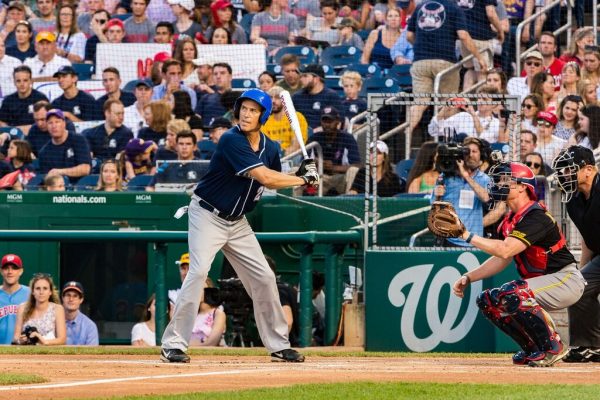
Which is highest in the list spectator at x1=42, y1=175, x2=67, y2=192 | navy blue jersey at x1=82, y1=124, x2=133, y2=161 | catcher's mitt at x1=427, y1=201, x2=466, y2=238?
navy blue jersey at x1=82, y1=124, x2=133, y2=161

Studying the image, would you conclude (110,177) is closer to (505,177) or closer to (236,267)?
(236,267)

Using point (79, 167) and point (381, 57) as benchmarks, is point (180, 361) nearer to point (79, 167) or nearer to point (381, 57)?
point (79, 167)

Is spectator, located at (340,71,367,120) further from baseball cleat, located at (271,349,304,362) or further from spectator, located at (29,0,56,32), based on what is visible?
baseball cleat, located at (271,349,304,362)

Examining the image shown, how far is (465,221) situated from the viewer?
1076 cm

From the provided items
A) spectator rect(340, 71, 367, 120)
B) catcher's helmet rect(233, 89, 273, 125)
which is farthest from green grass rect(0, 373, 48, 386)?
spectator rect(340, 71, 367, 120)

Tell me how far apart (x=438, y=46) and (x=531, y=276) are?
288 inches

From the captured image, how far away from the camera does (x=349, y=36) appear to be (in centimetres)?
1766

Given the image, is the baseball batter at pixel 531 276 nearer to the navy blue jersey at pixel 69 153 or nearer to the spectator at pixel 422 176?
the spectator at pixel 422 176

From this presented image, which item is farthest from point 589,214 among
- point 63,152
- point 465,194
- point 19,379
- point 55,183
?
point 63,152

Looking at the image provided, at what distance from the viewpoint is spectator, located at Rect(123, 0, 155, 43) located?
59.3 feet

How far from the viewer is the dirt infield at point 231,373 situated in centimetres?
705

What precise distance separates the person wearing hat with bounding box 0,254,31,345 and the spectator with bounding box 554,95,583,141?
18.4ft

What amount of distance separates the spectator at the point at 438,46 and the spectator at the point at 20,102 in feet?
15.8

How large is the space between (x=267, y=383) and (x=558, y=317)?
3.85 m
